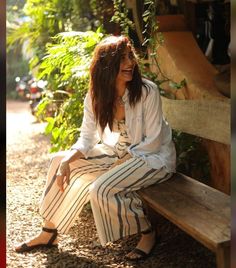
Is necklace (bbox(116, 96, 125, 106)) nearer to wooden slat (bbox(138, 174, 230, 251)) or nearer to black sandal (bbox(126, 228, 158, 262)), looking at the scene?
wooden slat (bbox(138, 174, 230, 251))

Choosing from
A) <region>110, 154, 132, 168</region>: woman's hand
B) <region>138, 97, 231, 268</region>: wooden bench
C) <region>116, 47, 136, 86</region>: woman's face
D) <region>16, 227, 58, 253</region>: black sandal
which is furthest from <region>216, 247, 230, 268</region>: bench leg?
<region>16, 227, 58, 253</region>: black sandal

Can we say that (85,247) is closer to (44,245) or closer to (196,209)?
(44,245)

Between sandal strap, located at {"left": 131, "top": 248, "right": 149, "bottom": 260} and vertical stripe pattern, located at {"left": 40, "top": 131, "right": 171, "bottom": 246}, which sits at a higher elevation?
vertical stripe pattern, located at {"left": 40, "top": 131, "right": 171, "bottom": 246}

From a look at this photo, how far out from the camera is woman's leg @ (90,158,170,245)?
2.87 m

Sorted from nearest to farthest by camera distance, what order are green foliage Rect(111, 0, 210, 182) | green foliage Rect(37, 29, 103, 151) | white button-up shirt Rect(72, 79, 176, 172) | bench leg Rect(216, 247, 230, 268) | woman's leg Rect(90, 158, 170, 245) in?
bench leg Rect(216, 247, 230, 268)
woman's leg Rect(90, 158, 170, 245)
white button-up shirt Rect(72, 79, 176, 172)
green foliage Rect(111, 0, 210, 182)
green foliage Rect(37, 29, 103, 151)

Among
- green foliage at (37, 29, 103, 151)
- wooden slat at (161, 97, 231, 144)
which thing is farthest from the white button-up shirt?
green foliage at (37, 29, 103, 151)

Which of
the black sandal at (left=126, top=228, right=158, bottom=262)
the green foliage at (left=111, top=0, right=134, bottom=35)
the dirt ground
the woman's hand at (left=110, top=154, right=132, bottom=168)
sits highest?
the green foliage at (left=111, top=0, right=134, bottom=35)

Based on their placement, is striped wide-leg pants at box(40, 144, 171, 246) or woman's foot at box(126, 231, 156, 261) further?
woman's foot at box(126, 231, 156, 261)

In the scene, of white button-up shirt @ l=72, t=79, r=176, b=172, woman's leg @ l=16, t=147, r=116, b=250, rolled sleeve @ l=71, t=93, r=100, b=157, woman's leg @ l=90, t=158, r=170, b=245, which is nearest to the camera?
woman's leg @ l=90, t=158, r=170, b=245

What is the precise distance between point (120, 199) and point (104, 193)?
12cm

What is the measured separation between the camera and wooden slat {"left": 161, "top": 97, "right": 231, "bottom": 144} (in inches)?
122

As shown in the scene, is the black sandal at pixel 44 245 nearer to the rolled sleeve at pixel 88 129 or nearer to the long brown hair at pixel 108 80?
the rolled sleeve at pixel 88 129

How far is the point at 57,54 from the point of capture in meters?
4.30

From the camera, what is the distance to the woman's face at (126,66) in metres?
3.06
